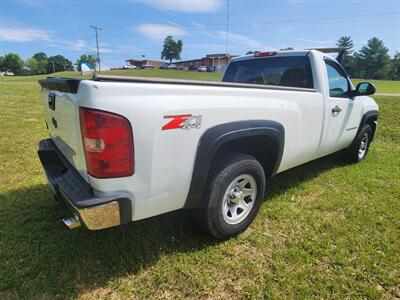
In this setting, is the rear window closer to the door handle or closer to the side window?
the side window

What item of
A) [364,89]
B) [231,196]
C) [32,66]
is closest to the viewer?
[231,196]

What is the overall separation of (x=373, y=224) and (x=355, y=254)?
2.31ft

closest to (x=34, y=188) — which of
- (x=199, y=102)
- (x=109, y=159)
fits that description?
(x=109, y=159)

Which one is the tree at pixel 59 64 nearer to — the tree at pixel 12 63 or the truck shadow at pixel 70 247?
the tree at pixel 12 63

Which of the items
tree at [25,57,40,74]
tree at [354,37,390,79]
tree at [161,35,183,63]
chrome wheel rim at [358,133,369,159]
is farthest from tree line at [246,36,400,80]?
tree at [25,57,40,74]

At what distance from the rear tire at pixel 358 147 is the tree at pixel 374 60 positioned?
89.8 m

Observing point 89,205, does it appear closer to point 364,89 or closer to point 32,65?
point 364,89

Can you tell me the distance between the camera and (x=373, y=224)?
3.21 metres

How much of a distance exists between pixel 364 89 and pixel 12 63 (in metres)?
123

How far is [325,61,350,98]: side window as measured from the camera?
154 inches

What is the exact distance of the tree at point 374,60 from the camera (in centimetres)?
7940

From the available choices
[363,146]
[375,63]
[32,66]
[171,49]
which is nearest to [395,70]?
[375,63]

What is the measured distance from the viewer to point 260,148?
309 centimetres

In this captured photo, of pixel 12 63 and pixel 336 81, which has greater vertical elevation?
pixel 12 63
